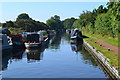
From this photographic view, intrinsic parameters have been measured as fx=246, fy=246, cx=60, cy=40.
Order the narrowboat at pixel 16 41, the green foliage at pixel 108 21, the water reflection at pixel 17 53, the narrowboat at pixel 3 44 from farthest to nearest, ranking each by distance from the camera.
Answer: the narrowboat at pixel 16 41, the narrowboat at pixel 3 44, the water reflection at pixel 17 53, the green foliage at pixel 108 21

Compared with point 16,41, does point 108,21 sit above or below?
above

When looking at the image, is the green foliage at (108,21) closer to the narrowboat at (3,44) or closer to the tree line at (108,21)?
the tree line at (108,21)

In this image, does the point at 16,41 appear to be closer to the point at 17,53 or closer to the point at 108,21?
the point at 17,53

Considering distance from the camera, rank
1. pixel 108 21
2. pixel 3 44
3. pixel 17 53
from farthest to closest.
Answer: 1. pixel 108 21
2. pixel 17 53
3. pixel 3 44

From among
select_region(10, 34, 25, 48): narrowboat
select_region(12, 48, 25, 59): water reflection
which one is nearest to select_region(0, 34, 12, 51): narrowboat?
select_region(12, 48, 25, 59): water reflection

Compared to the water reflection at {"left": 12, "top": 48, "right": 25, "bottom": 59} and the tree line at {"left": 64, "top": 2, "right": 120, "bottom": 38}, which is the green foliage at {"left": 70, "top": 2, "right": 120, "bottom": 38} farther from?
the water reflection at {"left": 12, "top": 48, "right": 25, "bottom": 59}

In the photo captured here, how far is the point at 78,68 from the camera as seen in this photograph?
30.9 metres

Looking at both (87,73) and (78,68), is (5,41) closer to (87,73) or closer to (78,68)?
(78,68)

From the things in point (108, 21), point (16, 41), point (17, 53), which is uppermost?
point (108, 21)

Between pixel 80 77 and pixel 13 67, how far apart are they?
36.3ft

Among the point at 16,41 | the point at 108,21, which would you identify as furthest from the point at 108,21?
the point at 16,41

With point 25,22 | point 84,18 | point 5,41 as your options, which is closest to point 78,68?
point 5,41

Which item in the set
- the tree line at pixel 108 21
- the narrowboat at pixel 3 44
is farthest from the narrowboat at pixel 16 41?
the tree line at pixel 108 21

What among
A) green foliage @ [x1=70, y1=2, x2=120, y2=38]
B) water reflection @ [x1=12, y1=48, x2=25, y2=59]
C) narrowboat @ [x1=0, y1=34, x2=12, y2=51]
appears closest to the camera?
green foliage @ [x1=70, y1=2, x2=120, y2=38]
